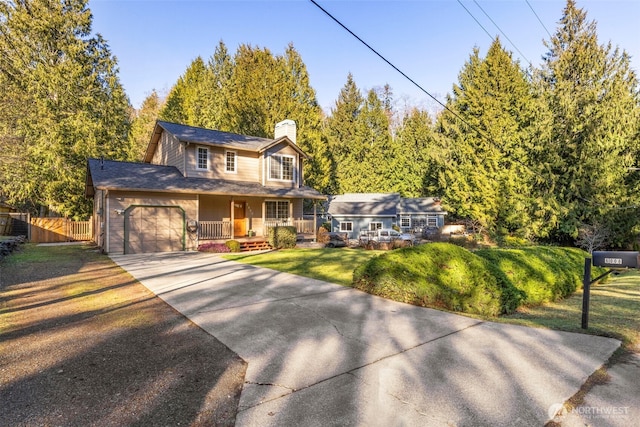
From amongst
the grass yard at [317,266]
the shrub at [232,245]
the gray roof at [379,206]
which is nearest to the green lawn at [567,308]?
the grass yard at [317,266]

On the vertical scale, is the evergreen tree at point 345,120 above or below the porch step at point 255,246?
above

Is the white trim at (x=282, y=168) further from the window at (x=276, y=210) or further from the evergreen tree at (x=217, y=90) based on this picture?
the evergreen tree at (x=217, y=90)

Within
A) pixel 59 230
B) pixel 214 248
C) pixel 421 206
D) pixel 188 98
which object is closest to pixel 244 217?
pixel 214 248

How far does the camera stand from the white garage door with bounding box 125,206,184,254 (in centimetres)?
1560

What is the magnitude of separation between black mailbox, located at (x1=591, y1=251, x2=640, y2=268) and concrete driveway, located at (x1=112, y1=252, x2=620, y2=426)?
3.54 ft

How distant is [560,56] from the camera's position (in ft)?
75.6

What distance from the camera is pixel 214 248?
16531 millimetres

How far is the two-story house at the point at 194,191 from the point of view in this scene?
15531 millimetres

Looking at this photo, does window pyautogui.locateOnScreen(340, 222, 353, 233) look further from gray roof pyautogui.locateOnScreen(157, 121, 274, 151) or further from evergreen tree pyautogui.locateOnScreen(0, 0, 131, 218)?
evergreen tree pyautogui.locateOnScreen(0, 0, 131, 218)

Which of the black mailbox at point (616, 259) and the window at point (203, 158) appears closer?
the black mailbox at point (616, 259)

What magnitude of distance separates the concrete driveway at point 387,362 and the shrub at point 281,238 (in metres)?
11.2

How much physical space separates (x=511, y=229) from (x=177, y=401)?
26888mm

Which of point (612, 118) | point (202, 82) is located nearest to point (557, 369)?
point (612, 118)

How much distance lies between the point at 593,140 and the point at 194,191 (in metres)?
22.8
